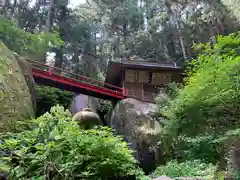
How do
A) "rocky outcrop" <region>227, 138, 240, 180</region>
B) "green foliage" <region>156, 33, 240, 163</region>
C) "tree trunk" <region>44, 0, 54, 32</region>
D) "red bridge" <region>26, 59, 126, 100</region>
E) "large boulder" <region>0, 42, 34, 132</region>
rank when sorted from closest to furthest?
"rocky outcrop" <region>227, 138, 240, 180</region> < "large boulder" <region>0, 42, 34, 132</region> < "green foliage" <region>156, 33, 240, 163</region> < "red bridge" <region>26, 59, 126, 100</region> < "tree trunk" <region>44, 0, 54, 32</region>

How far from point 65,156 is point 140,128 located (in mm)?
9250

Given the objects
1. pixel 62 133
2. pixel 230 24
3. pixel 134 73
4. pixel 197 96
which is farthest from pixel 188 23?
pixel 62 133

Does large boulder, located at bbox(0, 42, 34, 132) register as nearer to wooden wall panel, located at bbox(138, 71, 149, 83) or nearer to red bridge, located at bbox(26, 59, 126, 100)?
red bridge, located at bbox(26, 59, 126, 100)

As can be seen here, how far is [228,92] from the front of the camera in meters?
7.92

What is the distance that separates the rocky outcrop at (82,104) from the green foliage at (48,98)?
127 cm

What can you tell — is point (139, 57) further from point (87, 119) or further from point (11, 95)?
point (11, 95)

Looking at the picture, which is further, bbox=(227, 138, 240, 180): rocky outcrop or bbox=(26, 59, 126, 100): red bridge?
bbox=(26, 59, 126, 100): red bridge

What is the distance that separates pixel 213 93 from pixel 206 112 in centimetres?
94

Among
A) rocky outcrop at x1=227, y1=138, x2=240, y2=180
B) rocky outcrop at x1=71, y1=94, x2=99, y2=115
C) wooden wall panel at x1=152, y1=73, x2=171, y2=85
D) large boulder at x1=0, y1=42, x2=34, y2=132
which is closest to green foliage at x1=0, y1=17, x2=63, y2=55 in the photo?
large boulder at x1=0, y1=42, x2=34, y2=132

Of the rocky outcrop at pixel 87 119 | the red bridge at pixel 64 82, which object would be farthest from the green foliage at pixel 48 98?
the rocky outcrop at pixel 87 119

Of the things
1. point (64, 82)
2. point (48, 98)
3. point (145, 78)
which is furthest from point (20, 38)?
point (145, 78)

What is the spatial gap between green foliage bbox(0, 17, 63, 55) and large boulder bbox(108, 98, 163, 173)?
5.56m

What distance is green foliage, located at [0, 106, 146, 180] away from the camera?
347 cm

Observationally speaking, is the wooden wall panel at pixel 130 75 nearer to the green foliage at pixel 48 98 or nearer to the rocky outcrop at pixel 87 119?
the green foliage at pixel 48 98
